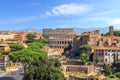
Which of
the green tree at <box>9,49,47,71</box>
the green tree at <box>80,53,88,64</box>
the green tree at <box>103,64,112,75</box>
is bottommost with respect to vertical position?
the green tree at <box>103,64,112,75</box>

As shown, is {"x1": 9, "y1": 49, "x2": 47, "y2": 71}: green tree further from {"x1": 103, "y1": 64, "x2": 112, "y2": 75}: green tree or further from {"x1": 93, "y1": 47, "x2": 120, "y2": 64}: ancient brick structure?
{"x1": 93, "y1": 47, "x2": 120, "y2": 64}: ancient brick structure

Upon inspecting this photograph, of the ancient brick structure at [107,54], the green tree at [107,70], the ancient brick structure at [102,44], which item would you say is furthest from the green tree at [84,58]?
the green tree at [107,70]

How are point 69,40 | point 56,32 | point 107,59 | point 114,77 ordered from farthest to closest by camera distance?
1. point 56,32
2. point 69,40
3. point 107,59
4. point 114,77

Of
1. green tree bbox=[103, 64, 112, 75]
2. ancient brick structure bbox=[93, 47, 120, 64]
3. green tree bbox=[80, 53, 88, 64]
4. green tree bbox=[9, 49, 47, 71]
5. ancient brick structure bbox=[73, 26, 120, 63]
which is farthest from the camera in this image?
ancient brick structure bbox=[73, 26, 120, 63]

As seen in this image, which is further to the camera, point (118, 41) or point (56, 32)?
point (56, 32)

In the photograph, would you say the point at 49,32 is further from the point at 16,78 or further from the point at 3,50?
the point at 16,78

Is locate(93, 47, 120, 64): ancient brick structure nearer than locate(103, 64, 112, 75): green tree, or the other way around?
locate(103, 64, 112, 75): green tree

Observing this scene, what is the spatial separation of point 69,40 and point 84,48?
117 ft

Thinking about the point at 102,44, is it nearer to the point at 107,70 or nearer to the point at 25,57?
the point at 107,70

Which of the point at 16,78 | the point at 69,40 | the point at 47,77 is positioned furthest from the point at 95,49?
the point at 69,40

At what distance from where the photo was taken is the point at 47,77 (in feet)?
118

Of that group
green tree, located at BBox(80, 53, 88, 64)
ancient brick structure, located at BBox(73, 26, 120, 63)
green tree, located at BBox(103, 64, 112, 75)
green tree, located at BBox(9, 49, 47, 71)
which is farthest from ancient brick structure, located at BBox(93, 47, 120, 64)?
green tree, located at BBox(9, 49, 47, 71)

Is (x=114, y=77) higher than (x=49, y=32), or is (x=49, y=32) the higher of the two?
(x=49, y=32)

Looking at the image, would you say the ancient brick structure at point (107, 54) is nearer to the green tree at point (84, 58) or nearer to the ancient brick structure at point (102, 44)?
the ancient brick structure at point (102, 44)
